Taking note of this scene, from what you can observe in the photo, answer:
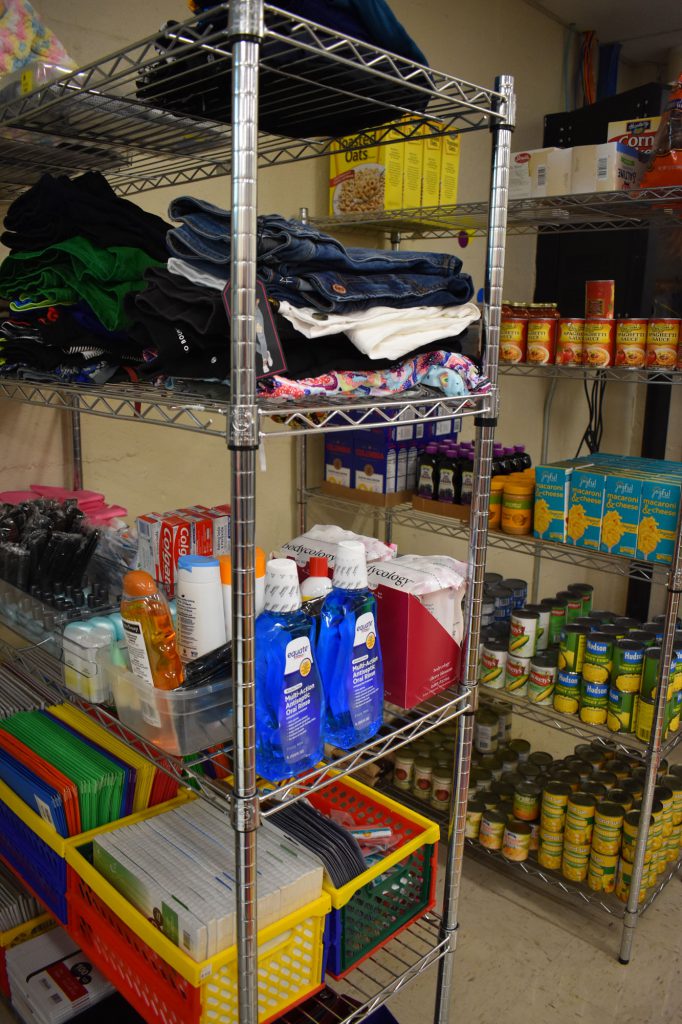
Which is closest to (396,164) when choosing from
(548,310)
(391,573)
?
(548,310)

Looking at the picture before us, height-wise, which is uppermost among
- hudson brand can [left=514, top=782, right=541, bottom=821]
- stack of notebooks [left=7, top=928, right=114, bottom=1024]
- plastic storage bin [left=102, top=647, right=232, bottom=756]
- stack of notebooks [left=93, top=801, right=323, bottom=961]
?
plastic storage bin [left=102, top=647, right=232, bottom=756]

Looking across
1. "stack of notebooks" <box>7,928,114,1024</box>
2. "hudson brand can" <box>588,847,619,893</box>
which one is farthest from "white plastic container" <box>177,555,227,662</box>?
"hudson brand can" <box>588,847,619,893</box>

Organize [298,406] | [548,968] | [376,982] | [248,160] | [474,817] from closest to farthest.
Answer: [248,160] → [298,406] → [376,982] → [548,968] → [474,817]

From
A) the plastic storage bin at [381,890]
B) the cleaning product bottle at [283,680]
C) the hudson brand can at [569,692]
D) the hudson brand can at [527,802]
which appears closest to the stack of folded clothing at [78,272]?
the cleaning product bottle at [283,680]

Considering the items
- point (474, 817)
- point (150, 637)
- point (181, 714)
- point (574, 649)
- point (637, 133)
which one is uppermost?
point (637, 133)

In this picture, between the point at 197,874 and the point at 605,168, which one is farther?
the point at 605,168

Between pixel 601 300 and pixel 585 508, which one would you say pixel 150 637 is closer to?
pixel 585 508

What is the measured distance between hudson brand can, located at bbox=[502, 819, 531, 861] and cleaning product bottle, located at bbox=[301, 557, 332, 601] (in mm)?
1431

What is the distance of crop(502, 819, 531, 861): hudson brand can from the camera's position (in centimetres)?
235

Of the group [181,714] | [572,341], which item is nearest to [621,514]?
[572,341]

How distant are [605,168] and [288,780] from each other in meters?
1.91

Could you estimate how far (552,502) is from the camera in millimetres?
2254

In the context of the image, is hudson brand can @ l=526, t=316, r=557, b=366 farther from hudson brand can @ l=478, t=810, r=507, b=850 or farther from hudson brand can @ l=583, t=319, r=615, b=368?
hudson brand can @ l=478, t=810, r=507, b=850

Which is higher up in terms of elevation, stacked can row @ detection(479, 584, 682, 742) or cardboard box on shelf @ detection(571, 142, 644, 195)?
cardboard box on shelf @ detection(571, 142, 644, 195)
